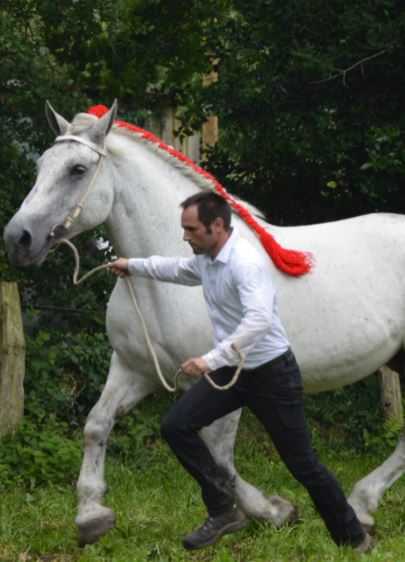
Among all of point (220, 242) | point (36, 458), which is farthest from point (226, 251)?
point (36, 458)

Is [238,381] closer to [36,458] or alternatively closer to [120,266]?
[120,266]

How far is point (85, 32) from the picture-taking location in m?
9.41

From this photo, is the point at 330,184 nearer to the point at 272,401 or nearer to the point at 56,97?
the point at 56,97

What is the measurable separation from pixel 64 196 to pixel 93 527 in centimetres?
175

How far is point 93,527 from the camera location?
19.5ft

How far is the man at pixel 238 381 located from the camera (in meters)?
5.07

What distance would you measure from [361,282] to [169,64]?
4.15 meters

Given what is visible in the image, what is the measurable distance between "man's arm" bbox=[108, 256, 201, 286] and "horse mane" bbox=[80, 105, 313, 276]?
727 mm

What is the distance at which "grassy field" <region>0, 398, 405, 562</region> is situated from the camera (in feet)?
19.2

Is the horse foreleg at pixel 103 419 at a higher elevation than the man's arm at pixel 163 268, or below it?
below

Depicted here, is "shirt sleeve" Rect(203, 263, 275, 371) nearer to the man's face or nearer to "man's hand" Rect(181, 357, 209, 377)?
"man's hand" Rect(181, 357, 209, 377)

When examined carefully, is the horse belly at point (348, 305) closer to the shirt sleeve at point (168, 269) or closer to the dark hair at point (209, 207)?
the shirt sleeve at point (168, 269)

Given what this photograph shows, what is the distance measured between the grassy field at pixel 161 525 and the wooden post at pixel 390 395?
1319 millimetres

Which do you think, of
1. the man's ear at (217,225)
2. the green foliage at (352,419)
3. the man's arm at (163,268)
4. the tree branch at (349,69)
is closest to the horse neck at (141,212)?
the man's arm at (163,268)
